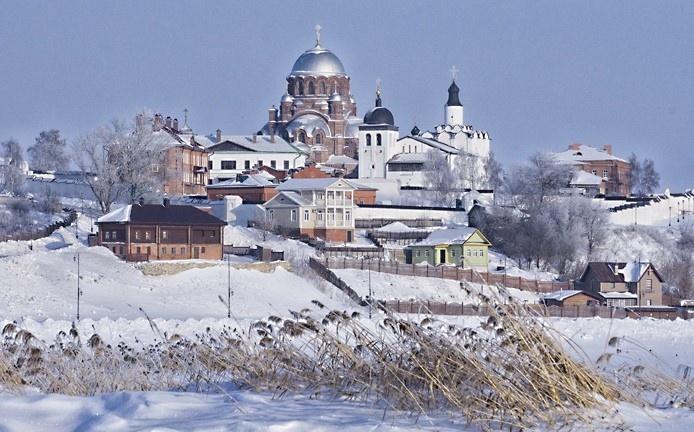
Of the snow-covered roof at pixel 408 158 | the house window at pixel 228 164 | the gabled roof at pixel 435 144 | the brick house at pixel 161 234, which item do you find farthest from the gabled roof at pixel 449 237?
the gabled roof at pixel 435 144

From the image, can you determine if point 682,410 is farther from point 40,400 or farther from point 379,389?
point 40,400

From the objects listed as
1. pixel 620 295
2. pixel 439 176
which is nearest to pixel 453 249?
pixel 620 295

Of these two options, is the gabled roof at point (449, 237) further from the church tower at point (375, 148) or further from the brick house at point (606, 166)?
the brick house at point (606, 166)

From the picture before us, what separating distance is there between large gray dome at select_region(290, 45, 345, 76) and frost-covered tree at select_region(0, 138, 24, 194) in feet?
72.1

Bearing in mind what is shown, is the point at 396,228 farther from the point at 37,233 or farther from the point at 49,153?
the point at 49,153

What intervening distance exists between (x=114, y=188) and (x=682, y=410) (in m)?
47.9

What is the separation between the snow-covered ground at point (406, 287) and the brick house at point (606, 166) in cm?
4422

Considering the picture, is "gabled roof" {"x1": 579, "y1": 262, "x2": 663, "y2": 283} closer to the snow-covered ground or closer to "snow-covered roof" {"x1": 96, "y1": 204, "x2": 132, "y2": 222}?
the snow-covered ground

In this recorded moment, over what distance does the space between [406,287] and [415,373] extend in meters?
33.0

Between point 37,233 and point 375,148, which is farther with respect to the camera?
point 375,148

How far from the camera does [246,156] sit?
74.2 m

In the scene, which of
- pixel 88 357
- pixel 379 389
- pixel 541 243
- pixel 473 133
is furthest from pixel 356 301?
pixel 473 133


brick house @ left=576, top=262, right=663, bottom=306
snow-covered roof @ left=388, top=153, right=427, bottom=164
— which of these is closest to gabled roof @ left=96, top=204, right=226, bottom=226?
brick house @ left=576, top=262, right=663, bottom=306

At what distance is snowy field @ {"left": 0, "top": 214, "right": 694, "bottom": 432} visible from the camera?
5695 millimetres
